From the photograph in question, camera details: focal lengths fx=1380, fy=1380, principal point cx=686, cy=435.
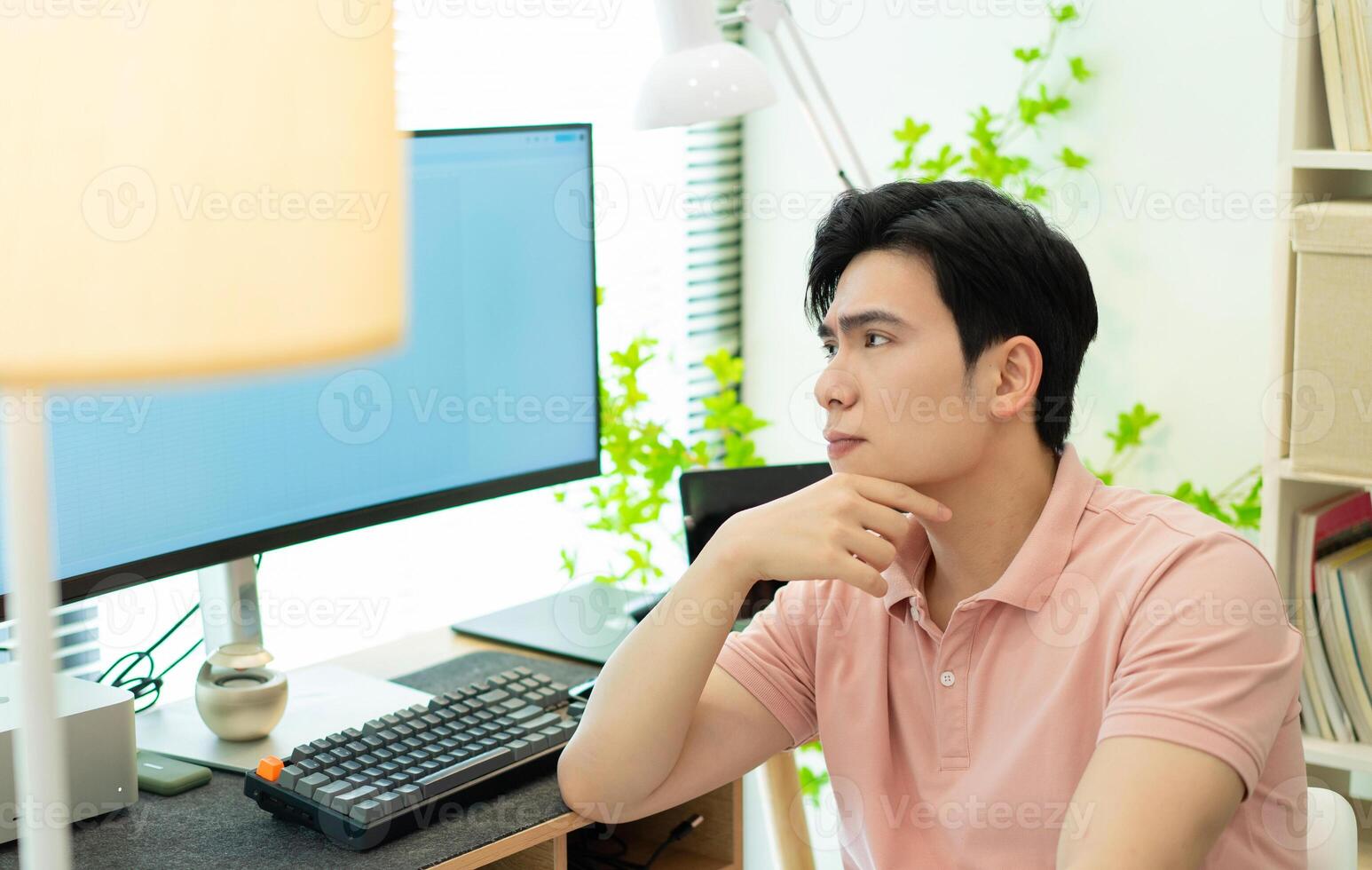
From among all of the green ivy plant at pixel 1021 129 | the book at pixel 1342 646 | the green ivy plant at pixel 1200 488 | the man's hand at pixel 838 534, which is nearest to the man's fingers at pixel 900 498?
the man's hand at pixel 838 534

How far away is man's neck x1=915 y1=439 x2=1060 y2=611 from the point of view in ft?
4.62

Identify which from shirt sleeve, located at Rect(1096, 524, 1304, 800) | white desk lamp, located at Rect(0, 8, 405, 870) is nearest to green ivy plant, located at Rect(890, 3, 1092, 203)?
shirt sleeve, located at Rect(1096, 524, 1304, 800)

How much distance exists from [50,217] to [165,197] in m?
0.04

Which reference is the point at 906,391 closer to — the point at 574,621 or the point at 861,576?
the point at 861,576

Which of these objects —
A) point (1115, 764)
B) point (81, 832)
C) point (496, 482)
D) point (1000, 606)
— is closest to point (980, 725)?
point (1000, 606)

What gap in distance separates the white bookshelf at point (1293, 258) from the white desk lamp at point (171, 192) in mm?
1561

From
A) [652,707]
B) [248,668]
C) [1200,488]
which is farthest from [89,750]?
[1200,488]

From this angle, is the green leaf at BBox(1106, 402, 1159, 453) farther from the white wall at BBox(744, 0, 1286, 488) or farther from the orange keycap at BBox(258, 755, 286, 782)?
the orange keycap at BBox(258, 755, 286, 782)

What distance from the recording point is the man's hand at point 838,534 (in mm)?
1332

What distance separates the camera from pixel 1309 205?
5.86ft

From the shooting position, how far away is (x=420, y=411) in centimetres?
168

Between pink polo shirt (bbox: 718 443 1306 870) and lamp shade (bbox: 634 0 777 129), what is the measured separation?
664mm

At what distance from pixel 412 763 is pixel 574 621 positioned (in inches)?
22.8

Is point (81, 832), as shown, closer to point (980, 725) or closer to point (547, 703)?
point (547, 703)
